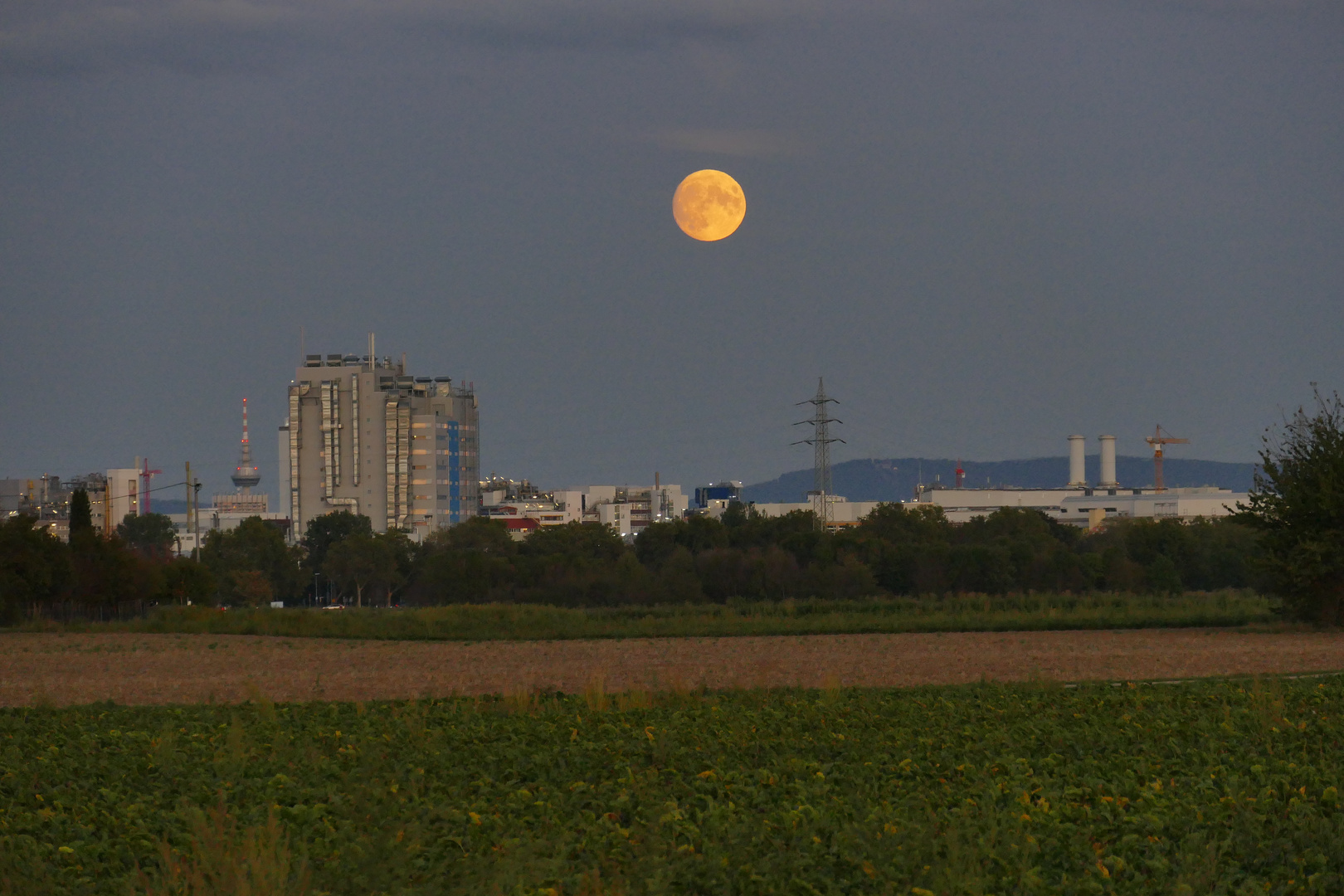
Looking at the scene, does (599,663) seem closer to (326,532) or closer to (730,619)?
(730,619)

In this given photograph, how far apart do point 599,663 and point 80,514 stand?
41211 millimetres

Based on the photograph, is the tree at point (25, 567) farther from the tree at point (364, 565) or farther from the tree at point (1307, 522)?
the tree at point (364, 565)

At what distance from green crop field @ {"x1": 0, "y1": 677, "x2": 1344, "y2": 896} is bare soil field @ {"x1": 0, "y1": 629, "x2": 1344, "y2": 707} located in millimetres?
4742

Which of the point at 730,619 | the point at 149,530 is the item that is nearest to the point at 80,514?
the point at 730,619

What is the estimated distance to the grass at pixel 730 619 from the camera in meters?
42.4

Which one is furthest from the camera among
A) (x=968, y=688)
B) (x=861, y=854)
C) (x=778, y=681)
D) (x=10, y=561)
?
(x=10, y=561)

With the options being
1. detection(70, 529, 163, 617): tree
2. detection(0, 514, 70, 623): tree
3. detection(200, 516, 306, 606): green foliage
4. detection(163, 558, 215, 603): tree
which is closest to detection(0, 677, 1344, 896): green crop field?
detection(0, 514, 70, 623): tree

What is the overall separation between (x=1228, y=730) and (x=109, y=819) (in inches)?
424

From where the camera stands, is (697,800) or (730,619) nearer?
(697,800)

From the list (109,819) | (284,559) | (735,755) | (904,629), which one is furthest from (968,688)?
(284,559)

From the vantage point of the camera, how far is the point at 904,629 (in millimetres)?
42344

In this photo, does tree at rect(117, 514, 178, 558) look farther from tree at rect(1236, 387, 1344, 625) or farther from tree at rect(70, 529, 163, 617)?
tree at rect(1236, 387, 1344, 625)

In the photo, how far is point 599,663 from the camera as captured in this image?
104 feet

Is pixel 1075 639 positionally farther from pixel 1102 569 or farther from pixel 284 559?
pixel 284 559
